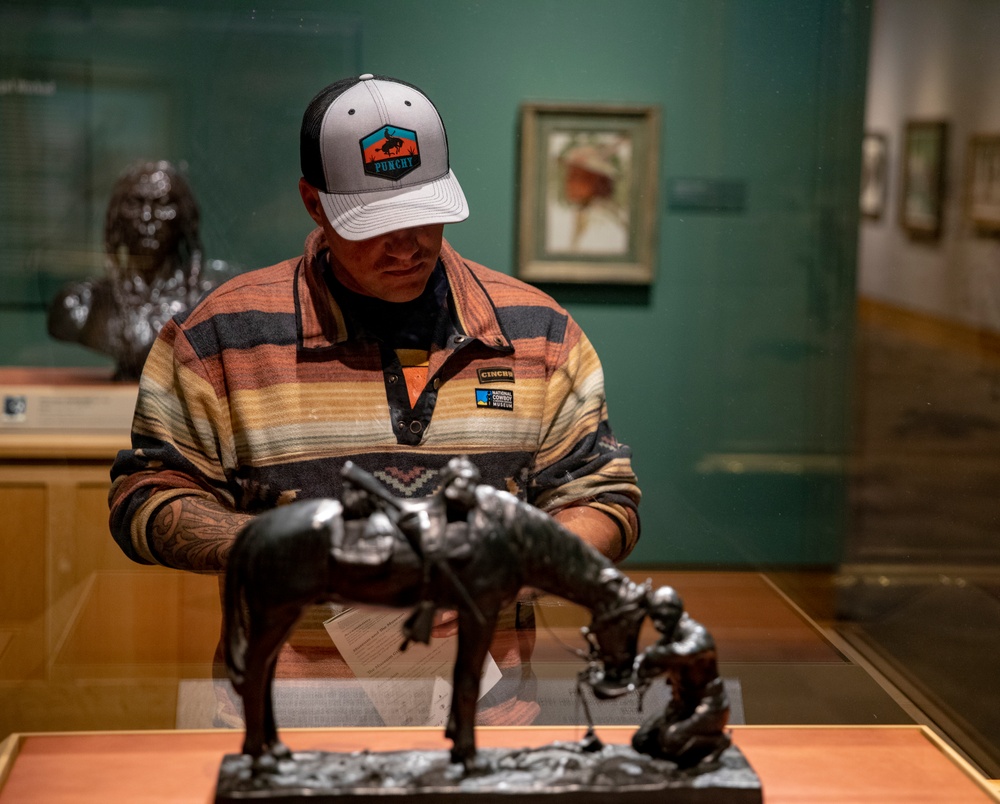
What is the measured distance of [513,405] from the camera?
1699 mm

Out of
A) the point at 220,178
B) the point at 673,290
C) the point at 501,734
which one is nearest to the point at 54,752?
the point at 501,734

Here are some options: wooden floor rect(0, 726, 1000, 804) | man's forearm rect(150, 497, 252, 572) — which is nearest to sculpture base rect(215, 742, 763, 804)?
wooden floor rect(0, 726, 1000, 804)

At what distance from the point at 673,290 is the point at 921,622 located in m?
1.15

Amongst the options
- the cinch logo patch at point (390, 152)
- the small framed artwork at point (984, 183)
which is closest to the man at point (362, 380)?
the cinch logo patch at point (390, 152)

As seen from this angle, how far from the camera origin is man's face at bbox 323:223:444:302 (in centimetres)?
157

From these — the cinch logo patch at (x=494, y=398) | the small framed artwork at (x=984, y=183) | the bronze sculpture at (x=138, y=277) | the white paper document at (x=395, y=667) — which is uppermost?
the small framed artwork at (x=984, y=183)

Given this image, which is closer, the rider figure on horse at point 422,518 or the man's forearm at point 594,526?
the rider figure on horse at point 422,518

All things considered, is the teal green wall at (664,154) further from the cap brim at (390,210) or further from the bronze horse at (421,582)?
the bronze horse at (421,582)

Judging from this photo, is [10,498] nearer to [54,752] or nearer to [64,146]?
[64,146]

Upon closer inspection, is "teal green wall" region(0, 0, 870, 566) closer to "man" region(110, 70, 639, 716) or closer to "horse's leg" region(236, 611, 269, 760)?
"man" region(110, 70, 639, 716)

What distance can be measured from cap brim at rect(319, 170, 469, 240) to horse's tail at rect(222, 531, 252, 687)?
50 centimetres

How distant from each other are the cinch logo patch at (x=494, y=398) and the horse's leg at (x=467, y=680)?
0.52 meters

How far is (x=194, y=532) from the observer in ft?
5.14

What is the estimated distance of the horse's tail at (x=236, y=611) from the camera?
1.17 m
